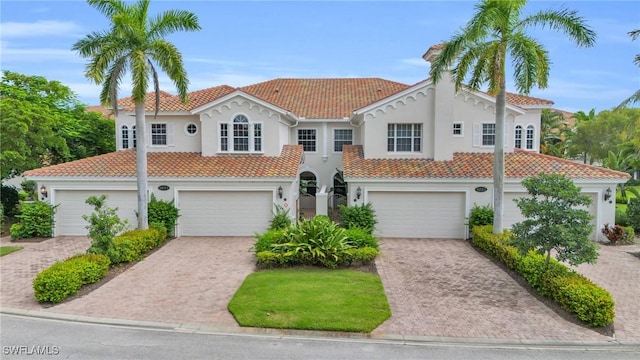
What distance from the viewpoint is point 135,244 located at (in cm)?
1443

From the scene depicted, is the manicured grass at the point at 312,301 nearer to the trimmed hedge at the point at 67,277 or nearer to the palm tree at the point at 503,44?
the trimmed hedge at the point at 67,277

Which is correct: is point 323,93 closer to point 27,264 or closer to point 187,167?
point 187,167

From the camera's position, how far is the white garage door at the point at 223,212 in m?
18.3

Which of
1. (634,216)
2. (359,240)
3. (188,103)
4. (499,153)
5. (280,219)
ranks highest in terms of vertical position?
(188,103)

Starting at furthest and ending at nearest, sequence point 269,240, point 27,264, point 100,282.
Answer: point 269,240
point 27,264
point 100,282

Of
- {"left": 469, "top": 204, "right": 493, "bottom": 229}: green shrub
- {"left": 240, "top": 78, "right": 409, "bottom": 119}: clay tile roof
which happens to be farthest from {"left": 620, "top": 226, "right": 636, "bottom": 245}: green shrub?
{"left": 240, "top": 78, "right": 409, "bottom": 119}: clay tile roof

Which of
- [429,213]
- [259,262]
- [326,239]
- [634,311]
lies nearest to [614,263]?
[634,311]

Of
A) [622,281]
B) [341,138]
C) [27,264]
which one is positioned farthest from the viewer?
[341,138]

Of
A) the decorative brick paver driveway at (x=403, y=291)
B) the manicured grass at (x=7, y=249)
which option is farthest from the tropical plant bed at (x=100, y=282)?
the manicured grass at (x=7, y=249)

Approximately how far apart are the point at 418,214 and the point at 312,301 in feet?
31.3

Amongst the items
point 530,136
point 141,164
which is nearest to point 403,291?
point 141,164

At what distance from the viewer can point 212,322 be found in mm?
9180

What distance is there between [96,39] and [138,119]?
3117mm

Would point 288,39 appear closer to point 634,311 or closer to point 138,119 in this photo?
point 138,119
